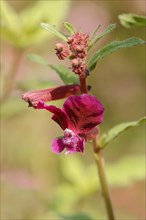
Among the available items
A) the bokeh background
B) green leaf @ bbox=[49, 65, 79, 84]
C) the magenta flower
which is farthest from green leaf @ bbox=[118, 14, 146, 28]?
the magenta flower

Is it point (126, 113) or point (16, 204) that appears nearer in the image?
point (16, 204)

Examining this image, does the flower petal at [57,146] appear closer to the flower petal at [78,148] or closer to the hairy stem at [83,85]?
the flower petal at [78,148]

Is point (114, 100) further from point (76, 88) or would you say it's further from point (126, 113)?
point (76, 88)

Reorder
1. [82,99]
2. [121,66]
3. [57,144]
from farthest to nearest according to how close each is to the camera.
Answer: [121,66]
[57,144]
[82,99]

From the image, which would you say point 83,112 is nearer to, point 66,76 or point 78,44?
point 78,44


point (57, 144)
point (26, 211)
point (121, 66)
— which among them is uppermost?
point (121, 66)

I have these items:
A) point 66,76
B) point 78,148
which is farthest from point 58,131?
point 78,148

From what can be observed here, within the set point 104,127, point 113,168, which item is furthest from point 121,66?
point 113,168
